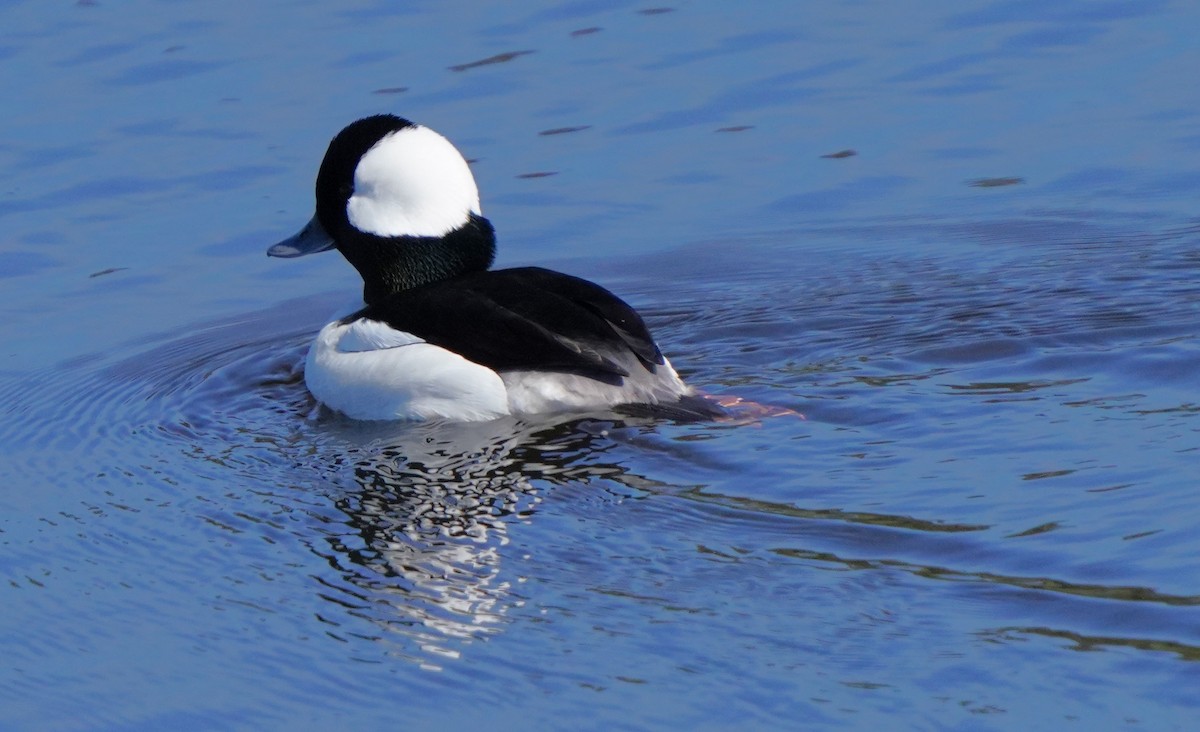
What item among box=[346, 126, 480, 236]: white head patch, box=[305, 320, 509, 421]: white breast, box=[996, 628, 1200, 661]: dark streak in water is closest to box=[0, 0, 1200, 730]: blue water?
box=[996, 628, 1200, 661]: dark streak in water

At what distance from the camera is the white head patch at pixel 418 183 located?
6855mm

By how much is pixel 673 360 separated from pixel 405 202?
1226 millimetres

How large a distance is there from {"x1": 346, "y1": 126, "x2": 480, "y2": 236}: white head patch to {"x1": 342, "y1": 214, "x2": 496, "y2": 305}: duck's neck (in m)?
0.04

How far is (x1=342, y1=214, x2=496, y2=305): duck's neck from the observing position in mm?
6930

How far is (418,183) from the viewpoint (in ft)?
22.5

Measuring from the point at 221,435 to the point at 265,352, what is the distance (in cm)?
114

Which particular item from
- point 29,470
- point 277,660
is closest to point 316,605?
point 277,660

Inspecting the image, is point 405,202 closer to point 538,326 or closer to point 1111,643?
point 538,326

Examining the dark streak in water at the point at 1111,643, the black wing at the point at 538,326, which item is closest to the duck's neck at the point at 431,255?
the black wing at the point at 538,326

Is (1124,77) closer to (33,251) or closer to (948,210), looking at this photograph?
(948,210)

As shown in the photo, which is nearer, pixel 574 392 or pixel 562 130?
pixel 574 392

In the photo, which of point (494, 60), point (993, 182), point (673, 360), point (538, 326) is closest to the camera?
point (538, 326)

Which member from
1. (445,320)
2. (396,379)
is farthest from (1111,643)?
(396,379)

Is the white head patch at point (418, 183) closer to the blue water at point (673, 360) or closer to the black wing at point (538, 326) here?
the black wing at point (538, 326)
